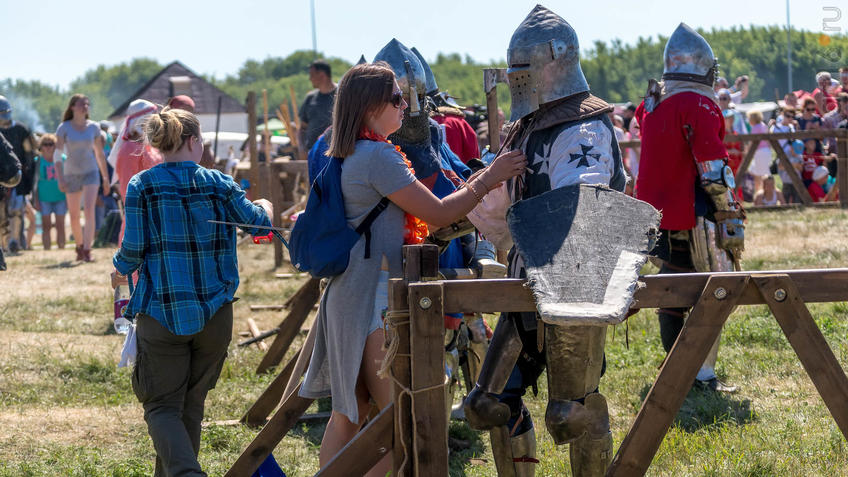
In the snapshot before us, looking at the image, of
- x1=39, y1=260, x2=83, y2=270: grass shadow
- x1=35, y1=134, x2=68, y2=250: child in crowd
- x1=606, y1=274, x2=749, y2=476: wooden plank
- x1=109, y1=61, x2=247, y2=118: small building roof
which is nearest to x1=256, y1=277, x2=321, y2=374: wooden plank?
x1=606, y1=274, x2=749, y2=476: wooden plank

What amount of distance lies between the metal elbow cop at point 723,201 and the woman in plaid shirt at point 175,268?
259cm

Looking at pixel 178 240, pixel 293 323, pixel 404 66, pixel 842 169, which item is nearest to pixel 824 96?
pixel 842 169

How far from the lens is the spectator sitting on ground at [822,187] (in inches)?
562

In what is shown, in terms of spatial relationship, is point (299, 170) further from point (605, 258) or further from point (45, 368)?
point (605, 258)

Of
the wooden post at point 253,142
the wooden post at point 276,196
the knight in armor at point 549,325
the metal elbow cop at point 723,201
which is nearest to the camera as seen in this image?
the knight in armor at point 549,325

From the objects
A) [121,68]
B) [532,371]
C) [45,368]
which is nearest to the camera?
[532,371]

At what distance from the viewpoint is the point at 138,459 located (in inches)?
190

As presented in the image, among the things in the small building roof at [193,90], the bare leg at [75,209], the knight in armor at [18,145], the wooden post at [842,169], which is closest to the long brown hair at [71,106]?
the knight in armor at [18,145]

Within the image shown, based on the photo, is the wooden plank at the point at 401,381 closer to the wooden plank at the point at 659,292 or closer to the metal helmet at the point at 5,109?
the wooden plank at the point at 659,292

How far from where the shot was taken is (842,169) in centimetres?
1354

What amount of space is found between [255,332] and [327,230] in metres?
4.26

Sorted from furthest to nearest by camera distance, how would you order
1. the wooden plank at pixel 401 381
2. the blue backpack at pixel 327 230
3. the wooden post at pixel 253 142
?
the wooden post at pixel 253 142
the blue backpack at pixel 327 230
the wooden plank at pixel 401 381

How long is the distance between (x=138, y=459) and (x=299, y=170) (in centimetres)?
643

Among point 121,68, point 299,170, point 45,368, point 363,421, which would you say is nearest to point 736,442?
point 363,421
